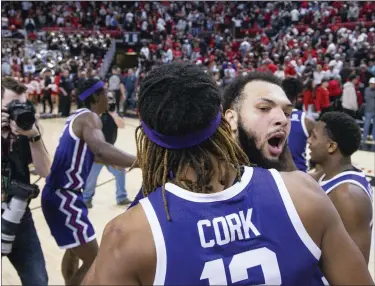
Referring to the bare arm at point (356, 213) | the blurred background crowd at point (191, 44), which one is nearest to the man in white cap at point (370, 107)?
the blurred background crowd at point (191, 44)

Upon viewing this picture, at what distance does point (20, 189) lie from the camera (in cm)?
288

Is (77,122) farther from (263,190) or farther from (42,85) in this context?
(42,85)

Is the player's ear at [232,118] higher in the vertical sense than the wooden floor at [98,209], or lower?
higher

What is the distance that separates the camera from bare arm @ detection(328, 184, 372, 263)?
2387 mm

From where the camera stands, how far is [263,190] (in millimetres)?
1306

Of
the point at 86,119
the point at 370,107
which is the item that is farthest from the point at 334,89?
the point at 86,119

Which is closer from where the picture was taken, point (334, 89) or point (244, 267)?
point (244, 267)

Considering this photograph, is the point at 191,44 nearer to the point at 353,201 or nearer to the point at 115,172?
the point at 115,172

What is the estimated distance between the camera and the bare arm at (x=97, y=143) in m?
3.47

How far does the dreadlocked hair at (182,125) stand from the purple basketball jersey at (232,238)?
0.13 feet

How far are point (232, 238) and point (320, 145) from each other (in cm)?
184

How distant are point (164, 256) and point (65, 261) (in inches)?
111

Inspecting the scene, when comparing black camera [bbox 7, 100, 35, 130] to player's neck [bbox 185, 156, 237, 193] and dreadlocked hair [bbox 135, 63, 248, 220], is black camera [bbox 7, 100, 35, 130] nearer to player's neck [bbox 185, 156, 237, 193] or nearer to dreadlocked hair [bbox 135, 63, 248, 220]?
dreadlocked hair [bbox 135, 63, 248, 220]

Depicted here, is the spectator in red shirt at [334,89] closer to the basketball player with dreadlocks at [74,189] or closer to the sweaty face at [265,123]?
the basketball player with dreadlocks at [74,189]
